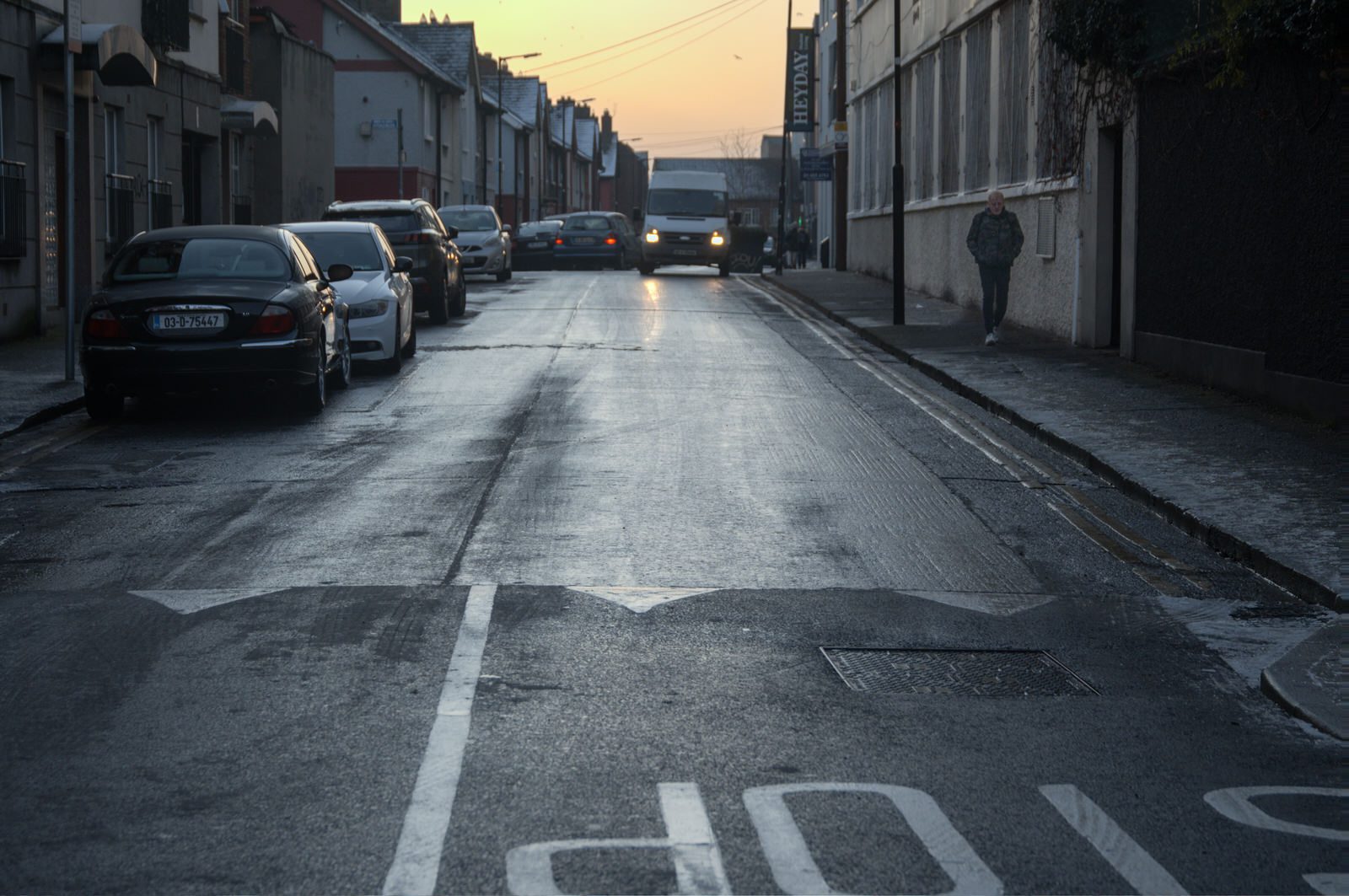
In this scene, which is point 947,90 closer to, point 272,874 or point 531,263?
point 531,263

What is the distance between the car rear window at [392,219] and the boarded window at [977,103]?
908cm

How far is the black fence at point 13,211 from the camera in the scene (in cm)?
1980

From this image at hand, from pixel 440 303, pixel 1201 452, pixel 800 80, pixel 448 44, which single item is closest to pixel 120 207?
pixel 440 303

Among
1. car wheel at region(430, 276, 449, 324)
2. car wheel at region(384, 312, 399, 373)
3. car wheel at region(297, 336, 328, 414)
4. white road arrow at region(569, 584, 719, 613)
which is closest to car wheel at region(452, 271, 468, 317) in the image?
car wheel at region(430, 276, 449, 324)

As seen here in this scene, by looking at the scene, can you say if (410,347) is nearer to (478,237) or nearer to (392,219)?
(392,219)

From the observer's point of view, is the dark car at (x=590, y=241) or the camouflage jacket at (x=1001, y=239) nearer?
the camouflage jacket at (x=1001, y=239)

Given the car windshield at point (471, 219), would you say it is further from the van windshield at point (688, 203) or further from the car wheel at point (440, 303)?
the car wheel at point (440, 303)

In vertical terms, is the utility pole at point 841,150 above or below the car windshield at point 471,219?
above

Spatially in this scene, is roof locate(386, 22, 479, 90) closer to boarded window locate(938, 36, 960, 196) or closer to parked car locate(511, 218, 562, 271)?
parked car locate(511, 218, 562, 271)

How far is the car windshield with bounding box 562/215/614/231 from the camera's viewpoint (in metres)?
49.1

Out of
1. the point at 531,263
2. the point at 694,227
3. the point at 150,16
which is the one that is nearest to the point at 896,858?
the point at 150,16

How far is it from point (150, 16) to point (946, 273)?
13.8 m

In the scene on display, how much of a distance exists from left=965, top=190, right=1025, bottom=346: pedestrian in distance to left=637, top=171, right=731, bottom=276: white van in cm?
2231

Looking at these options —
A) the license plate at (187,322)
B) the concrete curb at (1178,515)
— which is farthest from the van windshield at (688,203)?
the license plate at (187,322)
